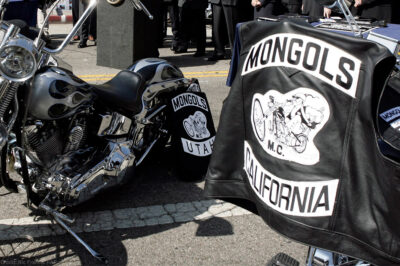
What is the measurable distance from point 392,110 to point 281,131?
400mm

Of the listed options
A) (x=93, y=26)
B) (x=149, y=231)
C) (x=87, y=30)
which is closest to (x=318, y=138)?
(x=149, y=231)

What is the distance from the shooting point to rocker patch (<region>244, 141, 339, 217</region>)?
155 cm

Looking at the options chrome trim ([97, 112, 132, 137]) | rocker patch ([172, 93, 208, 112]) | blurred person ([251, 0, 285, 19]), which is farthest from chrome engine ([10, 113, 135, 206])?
blurred person ([251, 0, 285, 19])

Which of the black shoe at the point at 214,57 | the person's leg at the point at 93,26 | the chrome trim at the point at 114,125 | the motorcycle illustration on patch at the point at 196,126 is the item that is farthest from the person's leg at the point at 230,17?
the chrome trim at the point at 114,125

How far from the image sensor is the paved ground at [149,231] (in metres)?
2.77

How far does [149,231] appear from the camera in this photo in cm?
306

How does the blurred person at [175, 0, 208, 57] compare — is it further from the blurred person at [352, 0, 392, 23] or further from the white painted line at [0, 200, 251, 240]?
the white painted line at [0, 200, 251, 240]

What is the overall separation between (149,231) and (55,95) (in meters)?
1.05

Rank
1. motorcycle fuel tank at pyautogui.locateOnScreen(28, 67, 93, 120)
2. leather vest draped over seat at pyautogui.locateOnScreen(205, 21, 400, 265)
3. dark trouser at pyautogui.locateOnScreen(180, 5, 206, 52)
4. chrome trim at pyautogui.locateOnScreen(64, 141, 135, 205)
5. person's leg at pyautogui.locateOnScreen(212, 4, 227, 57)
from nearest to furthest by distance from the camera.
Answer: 1. leather vest draped over seat at pyautogui.locateOnScreen(205, 21, 400, 265)
2. motorcycle fuel tank at pyautogui.locateOnScreen(28, 67, 93, 120)
3. chrome trim at pyautogui.locateOnScreen(64, 141, 135, 205)
4. person's leg at pyautogui.locateOnScreen(212, 4, 227, 57)
5. dark trouser at pyautogui.locateOnScreen(180, 5, 206, 52)

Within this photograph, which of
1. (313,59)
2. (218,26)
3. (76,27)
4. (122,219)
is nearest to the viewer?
(313,59)

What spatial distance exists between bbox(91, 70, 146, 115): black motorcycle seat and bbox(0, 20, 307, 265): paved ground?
2.25 feet

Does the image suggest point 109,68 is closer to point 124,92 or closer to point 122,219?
point 124,92

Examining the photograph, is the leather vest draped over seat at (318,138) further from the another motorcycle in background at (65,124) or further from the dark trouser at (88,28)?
the dark trouser at (88,28)

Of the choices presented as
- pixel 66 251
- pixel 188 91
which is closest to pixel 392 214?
pixel 66 251
